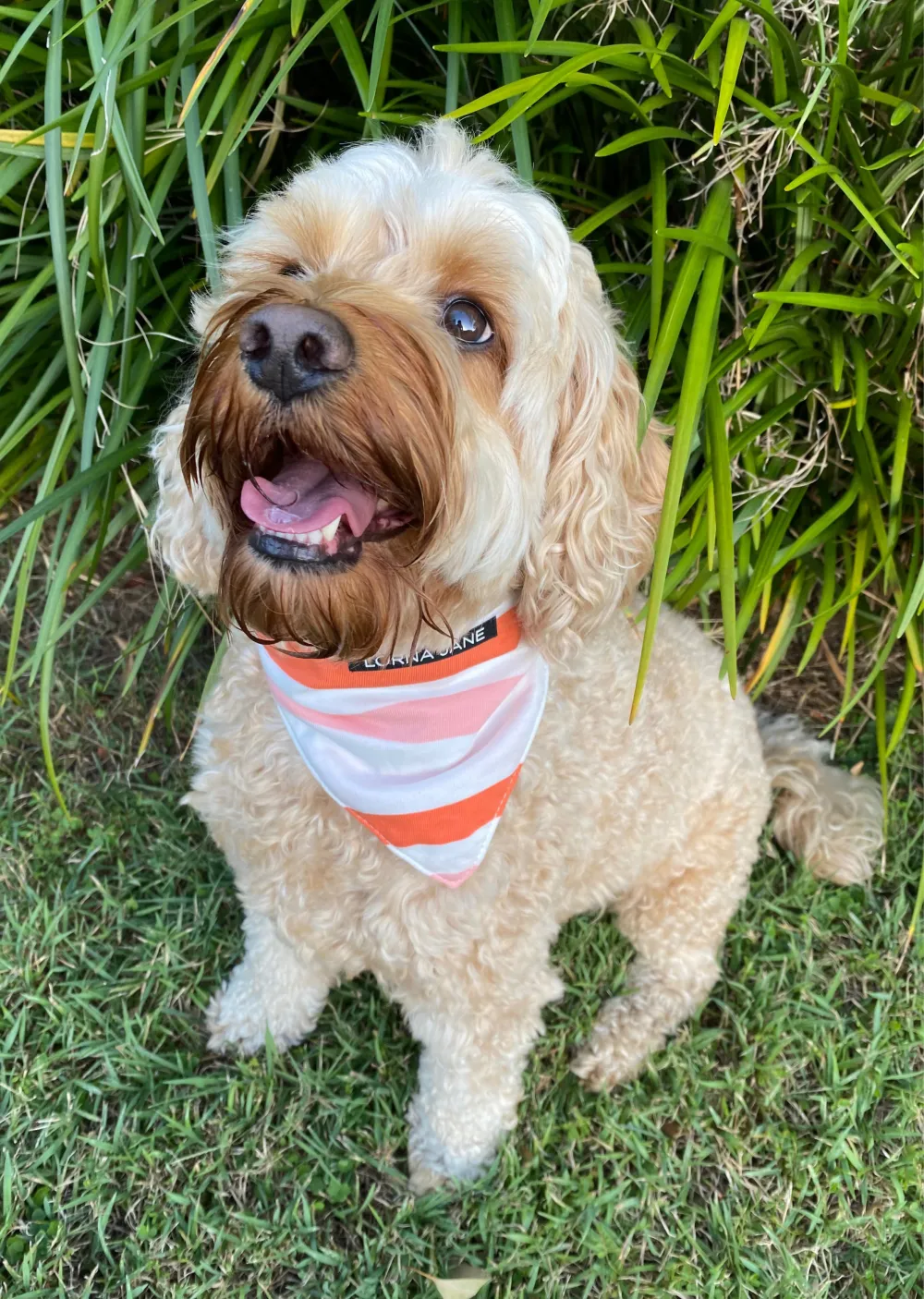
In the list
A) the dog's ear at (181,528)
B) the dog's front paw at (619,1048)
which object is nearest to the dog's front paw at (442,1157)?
the dog's front paw at (619,1048)

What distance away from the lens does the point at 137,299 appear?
7.33 feet

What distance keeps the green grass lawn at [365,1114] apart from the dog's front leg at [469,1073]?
0.21 ft

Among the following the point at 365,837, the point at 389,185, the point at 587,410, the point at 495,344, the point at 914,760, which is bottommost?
the point at 914,760

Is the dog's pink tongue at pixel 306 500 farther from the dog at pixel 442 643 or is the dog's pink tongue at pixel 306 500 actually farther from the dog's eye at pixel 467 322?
the dog's eye at pixel 467 322

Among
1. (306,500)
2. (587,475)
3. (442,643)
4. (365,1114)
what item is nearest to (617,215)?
(587,475)

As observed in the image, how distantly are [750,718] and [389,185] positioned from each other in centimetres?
162

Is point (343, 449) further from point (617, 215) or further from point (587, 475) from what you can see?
point (617, 215)

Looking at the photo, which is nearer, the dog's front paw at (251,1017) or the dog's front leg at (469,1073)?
the dog's front leg at (469,1073)

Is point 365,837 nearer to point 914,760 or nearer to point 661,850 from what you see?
point 661,850

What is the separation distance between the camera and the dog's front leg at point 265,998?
88.8 inches

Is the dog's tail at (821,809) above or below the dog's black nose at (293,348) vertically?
below

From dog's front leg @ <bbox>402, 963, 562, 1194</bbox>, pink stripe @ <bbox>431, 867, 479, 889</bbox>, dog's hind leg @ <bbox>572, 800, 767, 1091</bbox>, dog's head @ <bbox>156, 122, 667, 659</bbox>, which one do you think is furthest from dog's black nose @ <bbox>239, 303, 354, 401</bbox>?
dog's hind leg @ <bbox>572, 800, 767, 1091</bbox>

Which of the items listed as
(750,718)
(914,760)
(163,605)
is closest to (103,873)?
(163,605)

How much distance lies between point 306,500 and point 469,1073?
54.7 inches
